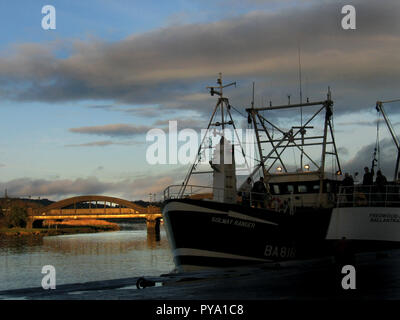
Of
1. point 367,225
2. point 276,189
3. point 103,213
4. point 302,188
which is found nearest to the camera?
point 367,225

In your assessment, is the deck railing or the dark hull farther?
the deck railing

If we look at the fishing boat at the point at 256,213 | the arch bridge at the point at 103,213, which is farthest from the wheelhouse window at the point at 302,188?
the arch bridge at the point at 103,213

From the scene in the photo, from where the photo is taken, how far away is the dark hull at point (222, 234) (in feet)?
103

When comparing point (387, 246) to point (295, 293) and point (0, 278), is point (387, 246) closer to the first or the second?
point (295, 293)

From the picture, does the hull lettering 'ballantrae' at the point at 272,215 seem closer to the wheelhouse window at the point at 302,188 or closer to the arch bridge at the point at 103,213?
the wheelhouse window at the point at 302,188

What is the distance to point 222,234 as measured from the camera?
31.5m

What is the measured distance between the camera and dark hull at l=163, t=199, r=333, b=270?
3128cm

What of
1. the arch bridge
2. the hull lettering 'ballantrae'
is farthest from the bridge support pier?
the hull lettering 'ballantrae'

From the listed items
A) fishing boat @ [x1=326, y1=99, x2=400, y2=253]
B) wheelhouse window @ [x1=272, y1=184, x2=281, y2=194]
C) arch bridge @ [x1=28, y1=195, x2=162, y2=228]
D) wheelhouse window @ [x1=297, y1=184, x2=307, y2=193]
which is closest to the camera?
fishing boat @ [x1=326, y1=99, x2=400, y2=253]

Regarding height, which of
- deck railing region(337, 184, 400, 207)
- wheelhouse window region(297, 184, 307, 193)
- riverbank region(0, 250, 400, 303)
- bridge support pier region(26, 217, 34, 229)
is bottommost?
bridge support pier region(26, 217, 34, 229)

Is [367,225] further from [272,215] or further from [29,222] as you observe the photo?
[29,222]

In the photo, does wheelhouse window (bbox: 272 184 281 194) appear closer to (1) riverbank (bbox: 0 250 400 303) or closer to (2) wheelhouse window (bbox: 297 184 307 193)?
(2) wheelhouse window (bbox: 297 184 307 193)

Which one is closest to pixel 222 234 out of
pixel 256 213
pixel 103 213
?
pixel 256 213
